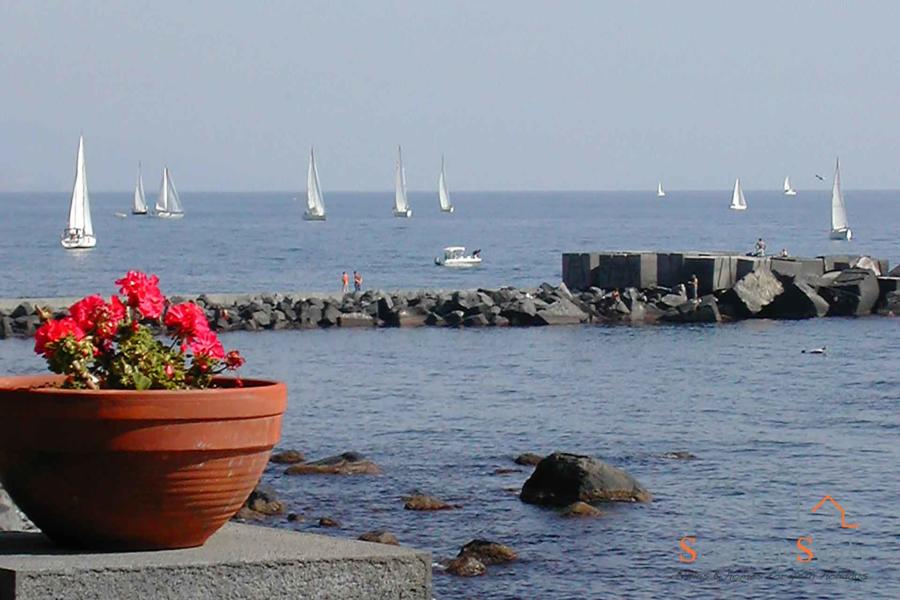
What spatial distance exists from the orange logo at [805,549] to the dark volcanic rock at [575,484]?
115 inches

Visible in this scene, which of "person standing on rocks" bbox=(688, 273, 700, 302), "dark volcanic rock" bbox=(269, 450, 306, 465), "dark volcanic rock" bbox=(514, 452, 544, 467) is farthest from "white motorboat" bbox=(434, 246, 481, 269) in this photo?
"dark volcanic rock" bbox=(269, 450, 306, 465)

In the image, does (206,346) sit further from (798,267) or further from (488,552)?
(798,267)

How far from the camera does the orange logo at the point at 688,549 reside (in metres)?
21.5

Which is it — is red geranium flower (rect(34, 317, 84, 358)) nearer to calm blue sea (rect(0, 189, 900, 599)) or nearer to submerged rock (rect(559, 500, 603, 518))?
calm blue sea (rect(0, 189, 900, 599))

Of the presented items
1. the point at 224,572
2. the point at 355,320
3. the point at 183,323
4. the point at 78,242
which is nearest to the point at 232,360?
the point at 183,323

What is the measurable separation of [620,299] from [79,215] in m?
57.1

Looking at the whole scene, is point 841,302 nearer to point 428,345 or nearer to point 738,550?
point 428,345

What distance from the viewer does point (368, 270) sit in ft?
349

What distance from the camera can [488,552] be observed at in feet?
69.1

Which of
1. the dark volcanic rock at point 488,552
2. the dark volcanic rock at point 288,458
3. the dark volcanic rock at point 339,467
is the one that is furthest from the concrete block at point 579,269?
the dark volcanic rock at point 488,552

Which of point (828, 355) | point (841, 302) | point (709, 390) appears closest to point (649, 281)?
point (841, 302)

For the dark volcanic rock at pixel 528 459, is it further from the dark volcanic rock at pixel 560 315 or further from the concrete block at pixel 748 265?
the concrete block at pixel 748 265

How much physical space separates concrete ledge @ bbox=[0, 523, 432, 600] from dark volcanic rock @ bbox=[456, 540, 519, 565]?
1552 cm

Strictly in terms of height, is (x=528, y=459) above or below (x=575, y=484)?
below
